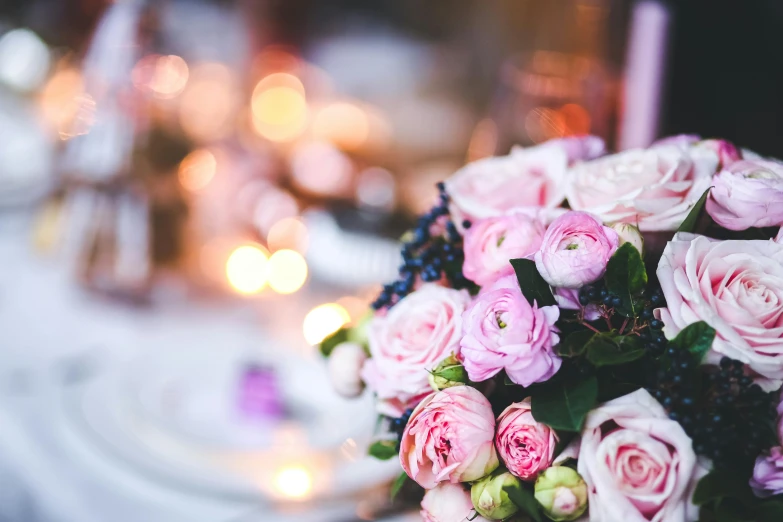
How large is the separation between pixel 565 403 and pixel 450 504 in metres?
0.10

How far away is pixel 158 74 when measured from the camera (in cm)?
112

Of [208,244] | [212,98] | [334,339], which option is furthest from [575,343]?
[212,98]

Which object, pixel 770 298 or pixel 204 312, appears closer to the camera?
pixel 770 298

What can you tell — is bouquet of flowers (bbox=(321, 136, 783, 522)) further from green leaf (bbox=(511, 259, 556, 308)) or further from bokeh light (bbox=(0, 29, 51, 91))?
bokeh light (bbox=(0, 29, 51, 91))

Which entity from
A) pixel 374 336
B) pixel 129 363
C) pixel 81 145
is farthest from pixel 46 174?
pixel 374 336

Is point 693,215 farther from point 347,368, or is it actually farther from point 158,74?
point 158,74

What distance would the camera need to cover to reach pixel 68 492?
678 millimetres

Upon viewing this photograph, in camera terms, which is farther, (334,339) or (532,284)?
(334,339)

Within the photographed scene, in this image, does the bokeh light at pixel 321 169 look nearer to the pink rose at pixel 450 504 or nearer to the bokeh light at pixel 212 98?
the bokeh light at pixel 212 98

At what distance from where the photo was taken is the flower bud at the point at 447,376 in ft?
1.25

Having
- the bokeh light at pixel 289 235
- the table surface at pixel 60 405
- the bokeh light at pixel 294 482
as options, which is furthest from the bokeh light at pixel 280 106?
the bokeh light at pixel 294 482

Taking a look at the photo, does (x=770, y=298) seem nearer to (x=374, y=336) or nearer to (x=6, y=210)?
(x=374, y=336)

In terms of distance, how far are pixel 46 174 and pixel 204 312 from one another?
682mm

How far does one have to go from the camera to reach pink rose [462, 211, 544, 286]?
397 mm
